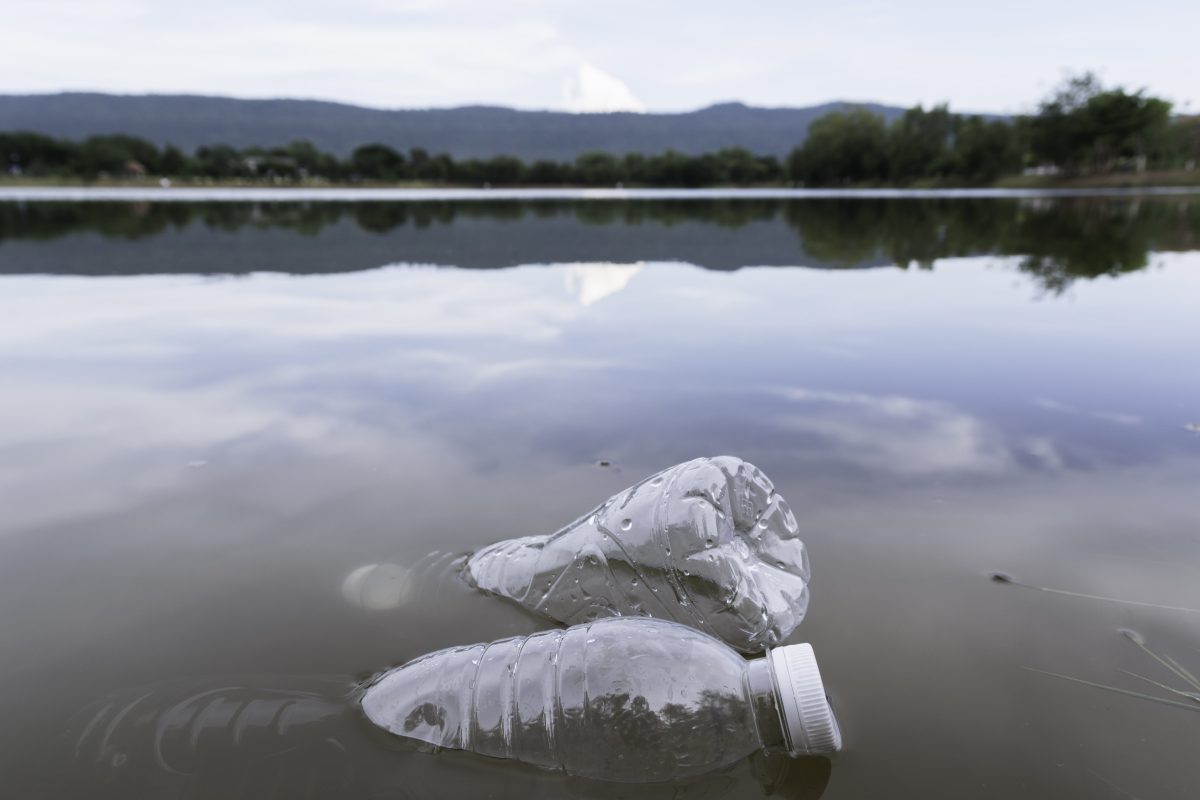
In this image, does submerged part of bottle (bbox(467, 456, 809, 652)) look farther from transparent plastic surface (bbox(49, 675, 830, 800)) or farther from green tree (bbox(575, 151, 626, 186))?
green tree (bbox(575, 151, 626, 186))

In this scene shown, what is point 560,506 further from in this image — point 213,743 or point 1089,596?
point 1089,596

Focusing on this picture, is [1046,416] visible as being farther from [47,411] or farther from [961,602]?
[47,411]

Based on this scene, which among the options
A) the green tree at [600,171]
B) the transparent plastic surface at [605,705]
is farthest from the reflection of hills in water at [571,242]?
the green tree at [600,171]

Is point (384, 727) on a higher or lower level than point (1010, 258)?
lower

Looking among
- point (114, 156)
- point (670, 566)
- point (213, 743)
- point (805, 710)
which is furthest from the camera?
point (114, 156)

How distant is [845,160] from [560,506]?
283 feet

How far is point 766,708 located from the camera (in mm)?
1769

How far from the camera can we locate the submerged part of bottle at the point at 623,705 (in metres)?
1.70

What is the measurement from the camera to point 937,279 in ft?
31.2

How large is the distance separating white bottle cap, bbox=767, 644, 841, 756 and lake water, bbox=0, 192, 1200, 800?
0.08 metres

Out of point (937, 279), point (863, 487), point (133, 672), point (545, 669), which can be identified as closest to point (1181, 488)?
point (863, 487)

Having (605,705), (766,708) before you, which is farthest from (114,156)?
(766,708)

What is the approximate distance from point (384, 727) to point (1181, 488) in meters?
3.49

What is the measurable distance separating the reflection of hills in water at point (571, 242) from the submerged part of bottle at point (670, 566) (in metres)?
6.01
